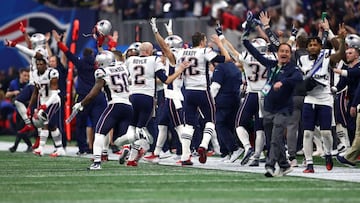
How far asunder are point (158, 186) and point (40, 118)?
301 inches

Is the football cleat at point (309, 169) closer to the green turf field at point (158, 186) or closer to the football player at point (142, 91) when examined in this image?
the green turf field at point (158, 186)

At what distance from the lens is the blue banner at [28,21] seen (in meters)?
30.6

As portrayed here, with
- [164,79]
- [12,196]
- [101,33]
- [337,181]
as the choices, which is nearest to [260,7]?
[101,33]

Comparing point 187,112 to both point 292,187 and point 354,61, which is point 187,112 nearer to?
point 354,61

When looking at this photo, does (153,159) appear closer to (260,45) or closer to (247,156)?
(247,156)

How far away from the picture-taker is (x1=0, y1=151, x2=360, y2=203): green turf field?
13047 millimetres

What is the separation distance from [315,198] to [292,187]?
4.33ft

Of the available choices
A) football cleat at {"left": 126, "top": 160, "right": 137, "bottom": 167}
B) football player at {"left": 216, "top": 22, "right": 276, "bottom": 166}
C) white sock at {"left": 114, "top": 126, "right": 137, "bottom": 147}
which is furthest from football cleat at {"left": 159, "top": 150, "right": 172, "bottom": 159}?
white sock at {"left": 114, "top": 126, "right": 137, "bottom": 147}

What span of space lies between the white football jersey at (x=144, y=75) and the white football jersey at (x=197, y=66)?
45 cm

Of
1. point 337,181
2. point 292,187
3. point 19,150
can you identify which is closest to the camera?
point 292,187

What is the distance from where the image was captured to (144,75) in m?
18.7

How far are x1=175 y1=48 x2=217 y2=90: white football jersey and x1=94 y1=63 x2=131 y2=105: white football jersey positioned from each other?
54.8 inches

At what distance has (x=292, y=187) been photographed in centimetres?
1430

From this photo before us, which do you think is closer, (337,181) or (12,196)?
(12,196)
